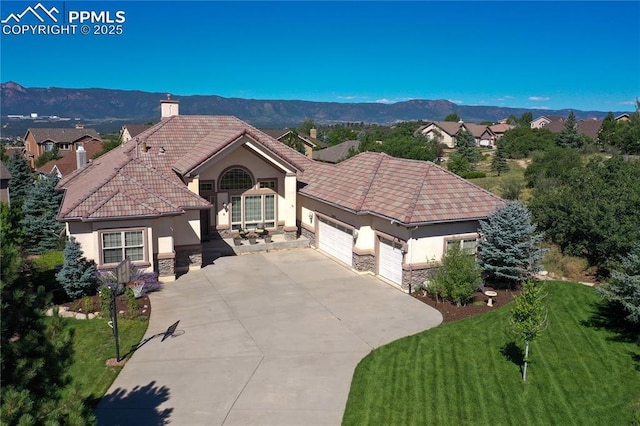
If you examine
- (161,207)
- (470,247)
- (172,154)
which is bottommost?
(470,247)

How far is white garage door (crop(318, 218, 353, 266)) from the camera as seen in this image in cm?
2131

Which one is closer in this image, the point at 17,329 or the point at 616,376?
the point at 17,329

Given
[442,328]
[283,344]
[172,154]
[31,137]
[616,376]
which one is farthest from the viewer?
[31,137]

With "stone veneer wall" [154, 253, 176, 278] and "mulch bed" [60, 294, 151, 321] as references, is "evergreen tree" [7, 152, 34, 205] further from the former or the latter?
"mulch bed" [60, 294, 151, 321]

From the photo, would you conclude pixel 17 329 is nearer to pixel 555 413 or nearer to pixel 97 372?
pixel 97 372

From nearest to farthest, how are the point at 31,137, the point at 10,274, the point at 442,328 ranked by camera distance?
1. the point at 10,274
2. the point at 442,328
3. the point at 31,137

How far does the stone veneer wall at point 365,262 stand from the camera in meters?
20.2

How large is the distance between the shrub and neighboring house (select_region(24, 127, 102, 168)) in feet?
257

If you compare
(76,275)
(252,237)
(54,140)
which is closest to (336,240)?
(252,237)

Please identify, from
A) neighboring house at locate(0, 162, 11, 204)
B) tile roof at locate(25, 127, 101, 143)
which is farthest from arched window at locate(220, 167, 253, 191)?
tile roof at locate(25, 127, 101, 143)

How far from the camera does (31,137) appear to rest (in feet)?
298

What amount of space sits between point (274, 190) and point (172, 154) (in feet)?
17.3

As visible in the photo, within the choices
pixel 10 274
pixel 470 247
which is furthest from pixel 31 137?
pixel 10 274

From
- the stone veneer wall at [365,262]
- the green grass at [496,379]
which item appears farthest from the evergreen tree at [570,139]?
the green grass at [496,379]
